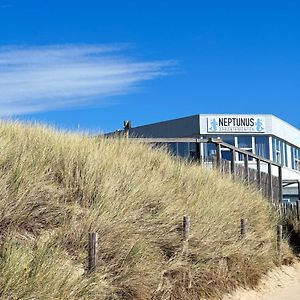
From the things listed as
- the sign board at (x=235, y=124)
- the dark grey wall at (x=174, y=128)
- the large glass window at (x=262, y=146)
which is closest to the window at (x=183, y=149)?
the dark grey wall at (x=174, y=128)

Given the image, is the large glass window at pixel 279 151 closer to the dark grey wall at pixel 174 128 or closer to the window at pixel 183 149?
the dark grey wall at pixel 174 128

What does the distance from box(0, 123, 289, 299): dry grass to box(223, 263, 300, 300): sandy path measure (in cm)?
21

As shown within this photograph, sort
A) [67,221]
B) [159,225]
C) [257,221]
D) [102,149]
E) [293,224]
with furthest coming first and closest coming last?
[293,224] → [257,221] → [102,149] → [159,225] → [67,221]

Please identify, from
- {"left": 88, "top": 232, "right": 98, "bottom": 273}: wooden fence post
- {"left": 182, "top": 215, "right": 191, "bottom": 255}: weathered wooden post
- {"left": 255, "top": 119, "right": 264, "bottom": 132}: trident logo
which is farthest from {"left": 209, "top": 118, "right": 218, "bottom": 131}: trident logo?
{"left": 88, "top": 232, "right": 98, "bottom": 273}: wooden fence post

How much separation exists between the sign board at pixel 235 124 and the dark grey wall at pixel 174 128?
2.91 feet

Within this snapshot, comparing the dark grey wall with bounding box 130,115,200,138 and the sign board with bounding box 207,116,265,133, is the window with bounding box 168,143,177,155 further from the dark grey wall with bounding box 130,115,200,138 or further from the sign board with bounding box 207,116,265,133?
the sign board with bounding box 207,116,265,133

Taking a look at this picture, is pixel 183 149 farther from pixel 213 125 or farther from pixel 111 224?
pixel 213 125

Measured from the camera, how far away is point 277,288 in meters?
12.1

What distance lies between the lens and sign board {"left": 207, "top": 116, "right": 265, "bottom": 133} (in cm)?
3931

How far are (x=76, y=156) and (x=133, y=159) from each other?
6.20ft

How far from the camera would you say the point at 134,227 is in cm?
840

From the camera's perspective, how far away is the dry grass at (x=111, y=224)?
21.4 ft

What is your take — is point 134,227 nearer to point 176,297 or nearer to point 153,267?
point 153,267

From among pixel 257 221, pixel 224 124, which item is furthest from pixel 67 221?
pixel 224 124
